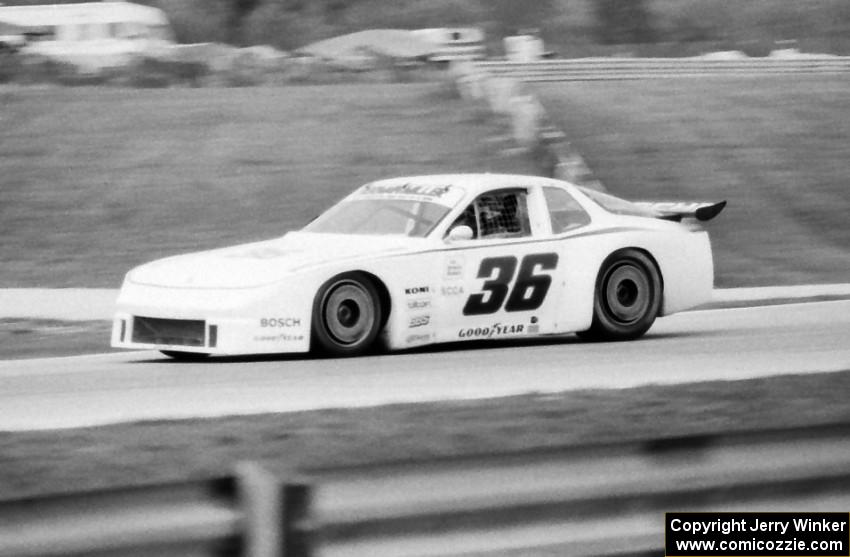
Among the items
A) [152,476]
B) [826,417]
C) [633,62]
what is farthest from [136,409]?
[633,62]

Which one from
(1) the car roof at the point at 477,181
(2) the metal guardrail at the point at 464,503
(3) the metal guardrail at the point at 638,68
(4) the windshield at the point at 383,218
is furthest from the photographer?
(3) the metal guardrail at the point at 638,68

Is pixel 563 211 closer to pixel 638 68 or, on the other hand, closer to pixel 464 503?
pixel 464 503

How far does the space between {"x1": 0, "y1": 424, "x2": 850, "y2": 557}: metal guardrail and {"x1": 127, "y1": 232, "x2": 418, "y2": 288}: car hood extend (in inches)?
253

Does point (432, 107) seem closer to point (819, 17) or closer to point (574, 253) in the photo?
point (574, 253)

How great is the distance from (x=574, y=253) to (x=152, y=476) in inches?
224

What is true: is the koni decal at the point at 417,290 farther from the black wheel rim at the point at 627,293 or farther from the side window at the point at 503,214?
the black wheel rim at the point at 627,293

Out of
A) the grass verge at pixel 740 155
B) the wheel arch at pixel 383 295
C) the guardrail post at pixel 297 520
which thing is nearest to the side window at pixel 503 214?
the wheel arch at pixel 383 295

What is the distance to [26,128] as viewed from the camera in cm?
2461

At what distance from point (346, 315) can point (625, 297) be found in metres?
2.55

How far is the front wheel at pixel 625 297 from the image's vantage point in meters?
12.3

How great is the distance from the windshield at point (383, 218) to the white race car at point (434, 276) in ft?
0.04

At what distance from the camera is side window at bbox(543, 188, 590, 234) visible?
1217 cm

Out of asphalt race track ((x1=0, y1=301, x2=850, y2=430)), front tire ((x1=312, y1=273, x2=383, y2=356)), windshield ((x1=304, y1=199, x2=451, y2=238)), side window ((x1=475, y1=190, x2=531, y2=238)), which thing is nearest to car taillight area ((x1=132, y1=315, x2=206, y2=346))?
asphalt race track ((x1=0, y1=301, x2=850, y2=430))

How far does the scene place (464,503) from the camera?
405cm
